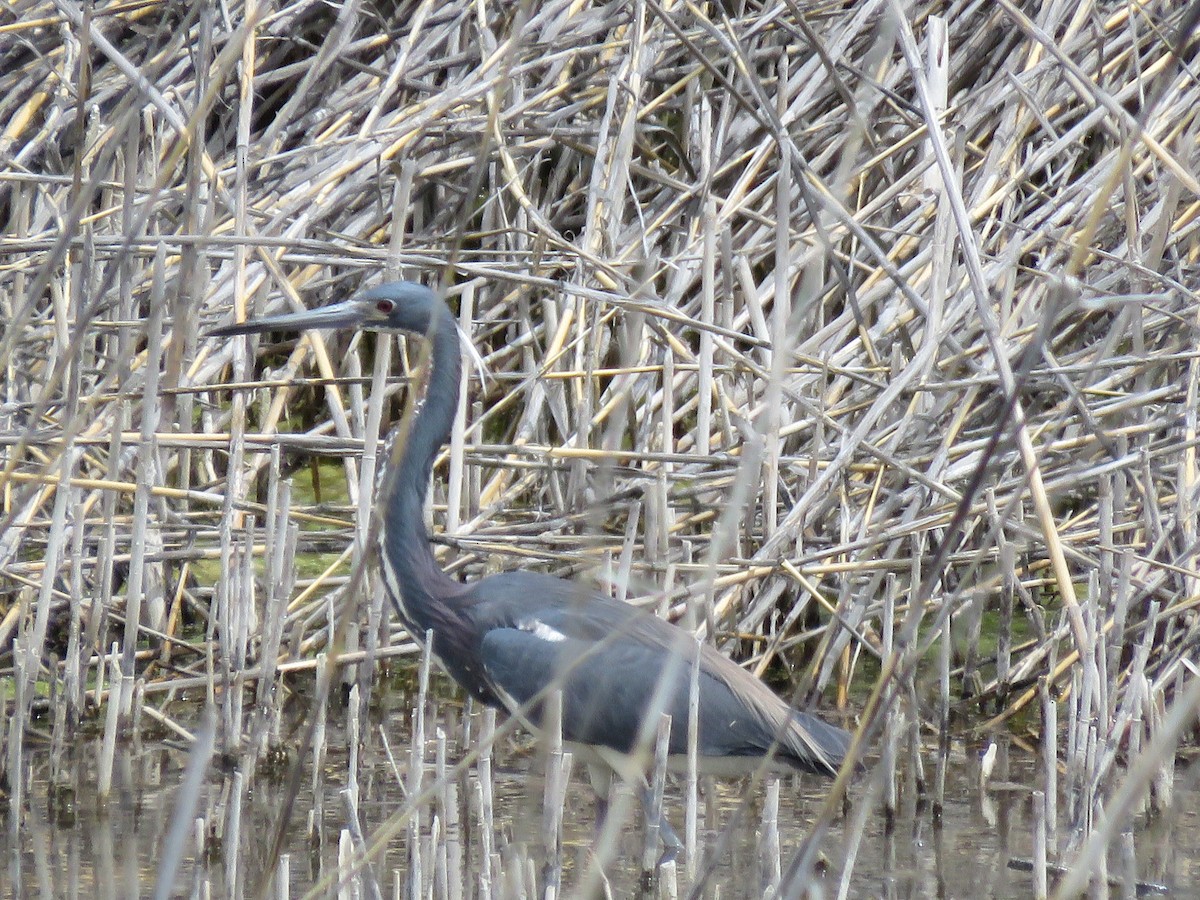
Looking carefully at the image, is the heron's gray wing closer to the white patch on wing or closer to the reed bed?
the white patch on wing

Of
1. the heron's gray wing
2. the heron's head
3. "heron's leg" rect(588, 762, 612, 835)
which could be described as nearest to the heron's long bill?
the heron's head

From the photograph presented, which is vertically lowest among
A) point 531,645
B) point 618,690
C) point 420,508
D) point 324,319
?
point 618,690

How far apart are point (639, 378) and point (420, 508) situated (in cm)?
127

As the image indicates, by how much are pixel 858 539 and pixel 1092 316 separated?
1066 mm

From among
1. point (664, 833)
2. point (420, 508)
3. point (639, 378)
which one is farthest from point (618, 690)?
point (639, 378)

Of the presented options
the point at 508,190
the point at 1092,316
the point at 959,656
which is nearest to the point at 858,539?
the point at 959,656

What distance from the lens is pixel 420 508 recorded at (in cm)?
355

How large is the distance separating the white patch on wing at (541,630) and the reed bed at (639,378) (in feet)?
0.81

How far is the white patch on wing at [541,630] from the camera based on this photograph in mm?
3350

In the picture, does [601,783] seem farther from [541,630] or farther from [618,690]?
[541,630]

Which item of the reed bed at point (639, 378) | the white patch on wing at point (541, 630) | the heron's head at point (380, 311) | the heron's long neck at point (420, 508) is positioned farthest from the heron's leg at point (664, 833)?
the heron's head at point (380, 311)

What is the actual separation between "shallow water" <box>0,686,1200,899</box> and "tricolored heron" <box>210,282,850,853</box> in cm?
21

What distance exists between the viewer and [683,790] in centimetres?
384

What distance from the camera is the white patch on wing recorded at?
132 inches
